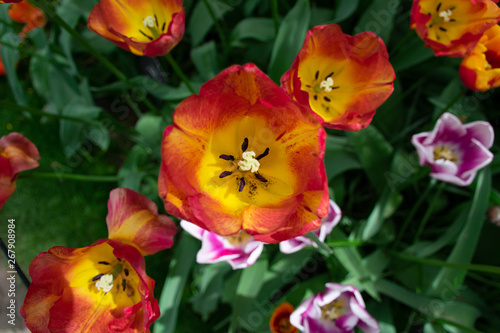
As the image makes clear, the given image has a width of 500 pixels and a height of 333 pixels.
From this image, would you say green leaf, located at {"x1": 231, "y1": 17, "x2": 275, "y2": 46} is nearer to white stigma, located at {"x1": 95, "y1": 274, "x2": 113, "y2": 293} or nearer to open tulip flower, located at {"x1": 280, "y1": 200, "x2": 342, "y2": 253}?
open tulip flower, located at {"x1": 280, "y1": 200, "x2": 342, "y2": 253}

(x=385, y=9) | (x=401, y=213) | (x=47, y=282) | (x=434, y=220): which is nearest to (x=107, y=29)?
(x=47, y=282)

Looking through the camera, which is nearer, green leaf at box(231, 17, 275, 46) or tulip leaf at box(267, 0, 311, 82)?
tulip leaf at box(267, 0, 311, 82)

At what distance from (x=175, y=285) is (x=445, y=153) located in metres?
1.08

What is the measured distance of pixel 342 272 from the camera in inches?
61.1

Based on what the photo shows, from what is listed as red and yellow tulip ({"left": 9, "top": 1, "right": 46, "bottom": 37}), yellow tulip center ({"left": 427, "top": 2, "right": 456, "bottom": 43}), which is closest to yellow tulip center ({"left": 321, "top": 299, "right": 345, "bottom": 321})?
yellow tulip center ({"left": 427, "top": 2, "right": 456, "bottom": 43})

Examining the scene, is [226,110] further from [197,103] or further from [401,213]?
[401,213]

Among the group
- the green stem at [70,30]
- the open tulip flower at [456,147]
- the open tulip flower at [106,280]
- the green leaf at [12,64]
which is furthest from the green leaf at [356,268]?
the green leaf at [12,64]

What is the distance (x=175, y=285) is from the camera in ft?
4.44

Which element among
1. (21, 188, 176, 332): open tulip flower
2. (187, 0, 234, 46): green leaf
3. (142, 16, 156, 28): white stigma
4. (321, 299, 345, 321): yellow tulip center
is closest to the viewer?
(21, 188, 176, 332): open tulip flower

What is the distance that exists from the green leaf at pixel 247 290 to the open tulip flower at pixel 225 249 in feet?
0.93

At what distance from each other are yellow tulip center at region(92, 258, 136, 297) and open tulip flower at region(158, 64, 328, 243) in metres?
0.39

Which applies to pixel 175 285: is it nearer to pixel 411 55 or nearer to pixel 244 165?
pixel 244 165

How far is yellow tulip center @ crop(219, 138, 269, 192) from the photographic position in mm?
937

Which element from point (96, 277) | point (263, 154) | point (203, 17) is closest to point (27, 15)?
point (203, 17)
